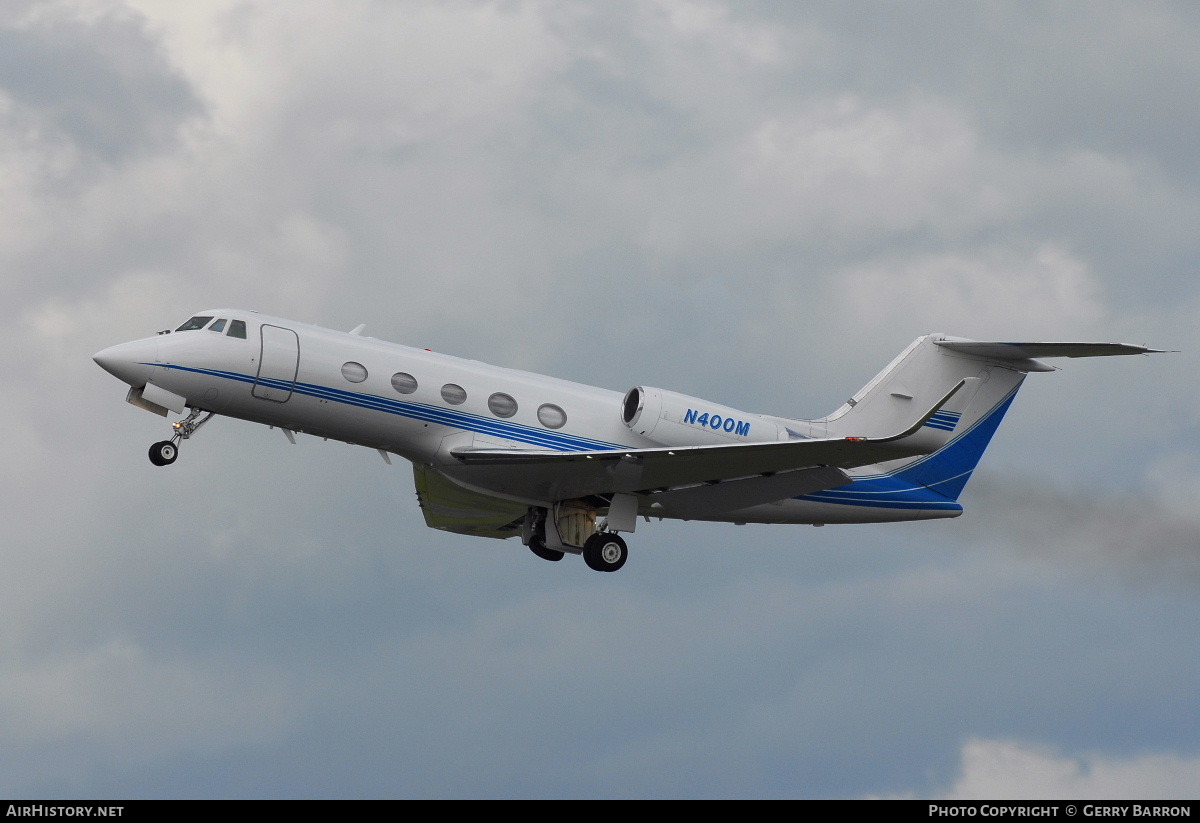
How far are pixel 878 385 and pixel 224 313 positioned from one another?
12957 mm

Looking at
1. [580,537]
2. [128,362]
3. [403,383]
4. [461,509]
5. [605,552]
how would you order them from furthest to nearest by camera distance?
[461,509]
[580,537]
[605,552]
[403,383]
[128,362]

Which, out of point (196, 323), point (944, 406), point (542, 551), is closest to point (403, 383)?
point (196, 323)

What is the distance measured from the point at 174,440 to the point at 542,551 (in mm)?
7987

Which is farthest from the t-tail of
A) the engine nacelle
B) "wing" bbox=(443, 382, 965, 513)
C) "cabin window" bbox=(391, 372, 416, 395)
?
"cabin window" bbox=(391, 372, 416, 395)

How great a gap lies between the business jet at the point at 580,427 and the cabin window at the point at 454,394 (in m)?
0.04

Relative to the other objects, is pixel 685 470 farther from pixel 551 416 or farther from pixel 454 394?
pixel 454 394

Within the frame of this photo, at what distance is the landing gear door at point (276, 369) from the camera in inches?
1039

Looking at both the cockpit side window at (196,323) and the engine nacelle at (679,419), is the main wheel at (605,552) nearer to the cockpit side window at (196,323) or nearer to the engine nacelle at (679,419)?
the engine nacelle at (679,419)

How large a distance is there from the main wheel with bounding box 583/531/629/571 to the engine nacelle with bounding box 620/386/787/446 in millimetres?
2091

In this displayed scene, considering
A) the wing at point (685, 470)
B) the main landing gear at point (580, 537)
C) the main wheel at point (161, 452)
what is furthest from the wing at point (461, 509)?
the main wheel at point (161, 452)

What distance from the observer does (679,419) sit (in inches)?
1124

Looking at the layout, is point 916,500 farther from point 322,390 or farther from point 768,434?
point 322,390

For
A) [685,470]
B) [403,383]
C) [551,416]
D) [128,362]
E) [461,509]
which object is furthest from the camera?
[461,509]

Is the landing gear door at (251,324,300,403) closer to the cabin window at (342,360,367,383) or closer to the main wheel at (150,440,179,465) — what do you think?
the cabin window at (342,360,367,383)
